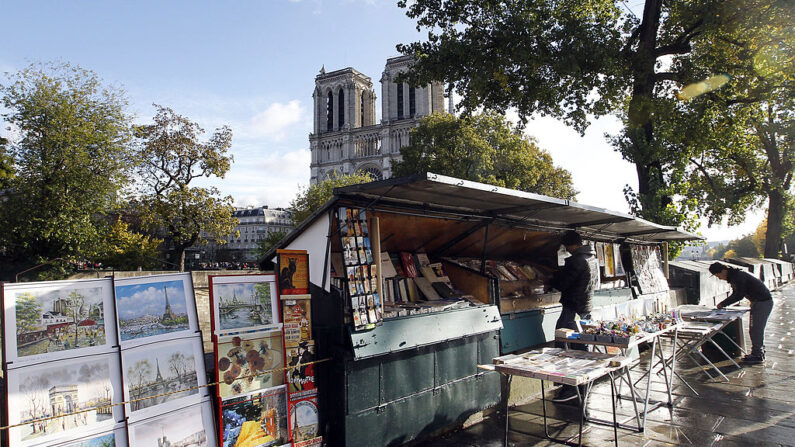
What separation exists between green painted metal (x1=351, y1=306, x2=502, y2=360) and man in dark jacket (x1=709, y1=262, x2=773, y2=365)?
16.4 ft

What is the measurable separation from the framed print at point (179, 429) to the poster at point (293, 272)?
1086mm

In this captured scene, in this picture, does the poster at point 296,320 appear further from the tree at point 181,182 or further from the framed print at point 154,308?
the tree at point 181,182

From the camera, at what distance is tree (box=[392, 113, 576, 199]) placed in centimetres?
3269

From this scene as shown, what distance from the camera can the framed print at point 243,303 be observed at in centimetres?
363

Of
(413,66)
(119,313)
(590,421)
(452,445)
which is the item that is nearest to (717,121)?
(413,66)

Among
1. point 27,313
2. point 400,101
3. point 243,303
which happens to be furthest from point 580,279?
point 400,101

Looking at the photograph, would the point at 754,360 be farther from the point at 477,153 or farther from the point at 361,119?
the point at 361,119

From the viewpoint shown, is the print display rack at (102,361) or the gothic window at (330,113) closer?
the print display rack at (102,361)

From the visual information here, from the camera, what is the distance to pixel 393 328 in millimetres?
4414

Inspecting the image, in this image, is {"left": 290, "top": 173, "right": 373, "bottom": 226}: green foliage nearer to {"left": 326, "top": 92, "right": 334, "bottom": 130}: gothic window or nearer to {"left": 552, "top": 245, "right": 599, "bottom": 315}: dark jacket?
{"left": 552, "top": 245, "right": 599, "bottom": 315}: dark jacket

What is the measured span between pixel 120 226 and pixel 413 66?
810 inches

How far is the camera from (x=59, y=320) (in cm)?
294

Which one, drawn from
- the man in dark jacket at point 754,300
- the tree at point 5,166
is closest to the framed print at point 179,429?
the man in dark jacket at point 754,300

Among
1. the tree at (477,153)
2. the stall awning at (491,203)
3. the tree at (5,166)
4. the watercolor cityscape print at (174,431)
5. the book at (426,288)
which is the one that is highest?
the tree at (477,153)
